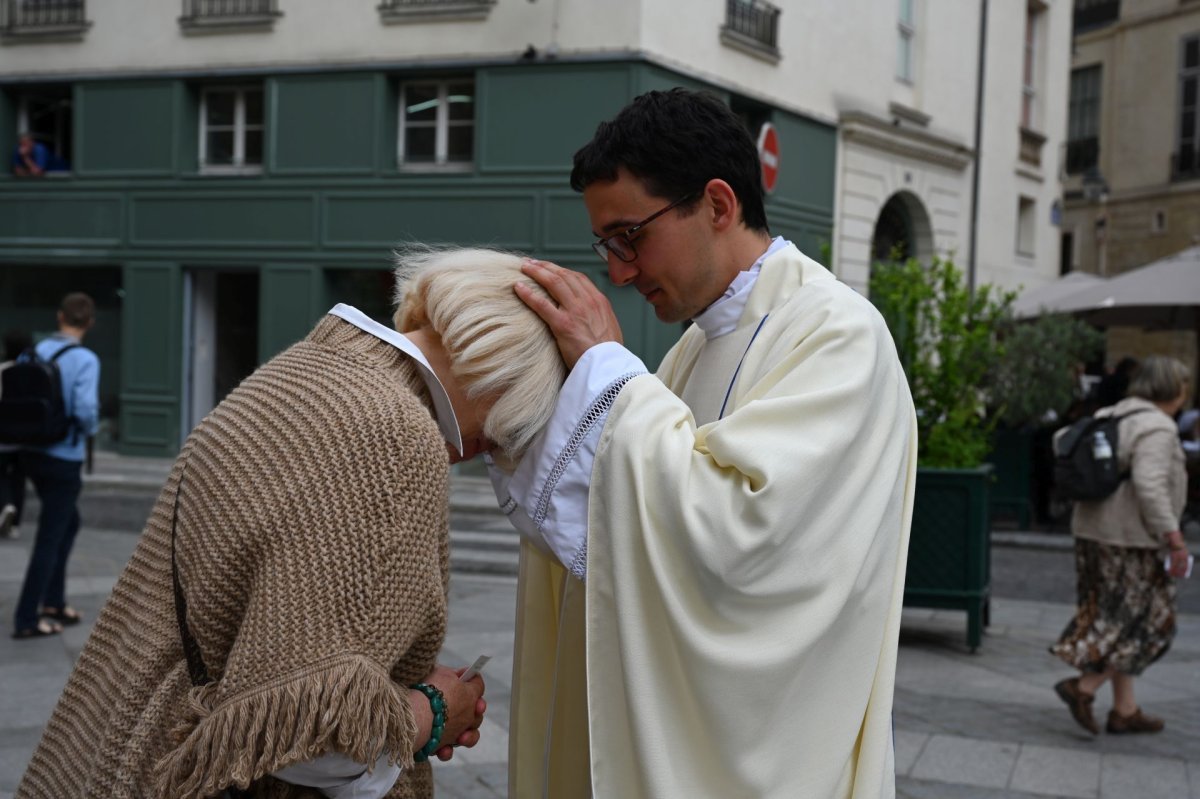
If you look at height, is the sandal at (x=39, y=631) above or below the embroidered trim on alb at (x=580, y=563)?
below

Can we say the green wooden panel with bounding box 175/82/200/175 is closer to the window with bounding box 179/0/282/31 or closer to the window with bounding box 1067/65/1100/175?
the window with bounding box 179/0/282/31

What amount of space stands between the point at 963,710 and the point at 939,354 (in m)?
2.22

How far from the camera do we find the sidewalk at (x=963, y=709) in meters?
4.91

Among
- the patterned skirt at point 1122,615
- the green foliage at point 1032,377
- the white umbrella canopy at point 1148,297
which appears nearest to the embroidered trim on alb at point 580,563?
the patterned skirt at point 1122,615

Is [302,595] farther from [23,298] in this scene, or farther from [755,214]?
[23,298]

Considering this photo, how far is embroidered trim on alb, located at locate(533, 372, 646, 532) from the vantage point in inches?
77.0

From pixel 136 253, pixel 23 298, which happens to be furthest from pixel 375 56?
pixel 23 298

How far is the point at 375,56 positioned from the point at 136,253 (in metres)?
4.15

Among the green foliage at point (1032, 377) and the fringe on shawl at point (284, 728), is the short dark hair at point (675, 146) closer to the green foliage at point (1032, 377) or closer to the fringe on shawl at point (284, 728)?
the fringe on shawl at point (284, 728)

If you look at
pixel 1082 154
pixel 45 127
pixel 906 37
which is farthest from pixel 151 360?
pixel 1082 154

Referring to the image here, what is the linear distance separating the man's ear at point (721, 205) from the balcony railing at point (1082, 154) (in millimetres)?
31534

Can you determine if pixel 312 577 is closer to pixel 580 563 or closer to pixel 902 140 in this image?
pixel 580 563

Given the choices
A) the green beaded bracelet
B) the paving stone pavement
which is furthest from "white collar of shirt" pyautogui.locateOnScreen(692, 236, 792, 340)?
the paving stone pavement

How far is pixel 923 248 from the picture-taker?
20.3 m
